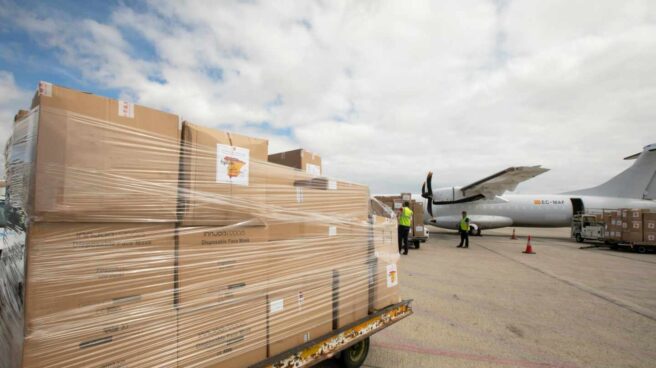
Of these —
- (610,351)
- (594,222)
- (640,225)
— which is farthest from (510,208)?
(610,351)

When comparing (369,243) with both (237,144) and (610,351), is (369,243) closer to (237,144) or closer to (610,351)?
(237,144)

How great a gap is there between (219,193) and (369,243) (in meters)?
1.62

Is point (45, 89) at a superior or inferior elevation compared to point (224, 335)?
superior

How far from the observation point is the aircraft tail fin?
1592cm

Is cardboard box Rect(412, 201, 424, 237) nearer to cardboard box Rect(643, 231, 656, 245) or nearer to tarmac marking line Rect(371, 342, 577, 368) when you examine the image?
cardboard box Rect(643, 231, 656, 245)

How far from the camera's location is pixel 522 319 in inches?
169

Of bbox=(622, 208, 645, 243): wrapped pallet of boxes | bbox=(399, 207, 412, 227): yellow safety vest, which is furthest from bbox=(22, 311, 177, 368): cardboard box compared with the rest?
bbox=(622, 208, 645, 243): wrapped pallet of boxes

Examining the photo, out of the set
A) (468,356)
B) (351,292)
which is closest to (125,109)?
(351,292)

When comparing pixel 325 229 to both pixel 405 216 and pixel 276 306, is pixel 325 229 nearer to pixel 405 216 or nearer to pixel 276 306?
pixel 276 306

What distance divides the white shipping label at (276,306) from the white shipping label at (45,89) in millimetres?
1591

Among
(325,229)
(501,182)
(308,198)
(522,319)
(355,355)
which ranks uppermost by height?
(501,182)

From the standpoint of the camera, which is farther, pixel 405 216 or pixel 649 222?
pixel 649 222

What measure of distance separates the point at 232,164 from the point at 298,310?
1.12 m

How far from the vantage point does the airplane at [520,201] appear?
54.3ft
